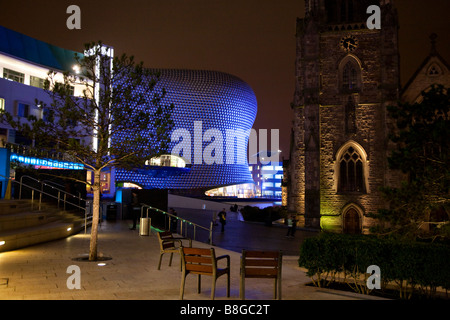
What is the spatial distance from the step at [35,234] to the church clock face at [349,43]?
23.8 m

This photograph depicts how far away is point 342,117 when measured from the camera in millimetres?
30062

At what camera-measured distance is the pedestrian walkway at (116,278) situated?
23.1 ft

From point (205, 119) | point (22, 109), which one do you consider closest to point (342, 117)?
point (22, 109)

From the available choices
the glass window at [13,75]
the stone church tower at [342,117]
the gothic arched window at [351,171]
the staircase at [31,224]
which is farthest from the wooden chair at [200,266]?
the glass window at [13,75]

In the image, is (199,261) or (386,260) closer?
(199,261)

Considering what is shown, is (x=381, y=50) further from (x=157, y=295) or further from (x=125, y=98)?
(x=157, y=295)

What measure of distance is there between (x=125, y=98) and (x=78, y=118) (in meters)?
1.44

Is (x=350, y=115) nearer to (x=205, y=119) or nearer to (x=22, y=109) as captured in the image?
(x=22, y=109)

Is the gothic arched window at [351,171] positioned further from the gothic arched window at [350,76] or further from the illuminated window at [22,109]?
the illuminated window at [22,109]

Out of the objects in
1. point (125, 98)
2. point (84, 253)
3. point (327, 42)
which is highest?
point (327, 42)

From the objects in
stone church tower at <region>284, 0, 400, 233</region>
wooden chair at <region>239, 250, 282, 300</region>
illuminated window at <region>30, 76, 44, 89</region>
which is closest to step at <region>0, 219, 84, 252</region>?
wooden chair at <region>239, 250, 282, 300</region>

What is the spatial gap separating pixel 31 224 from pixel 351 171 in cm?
2288

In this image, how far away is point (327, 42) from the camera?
31.0 metres
